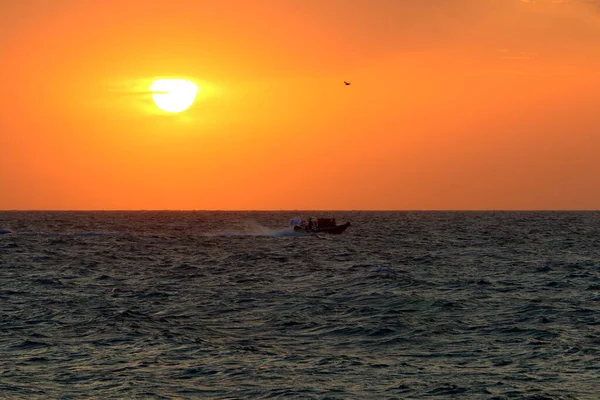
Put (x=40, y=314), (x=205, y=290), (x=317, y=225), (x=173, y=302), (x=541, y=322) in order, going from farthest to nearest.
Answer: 1. (x=317, y=225)
2. (x=205, y=290)
3. (x=173, y=302)
4. (x=40, y=314)
5. (x=541, y=322)

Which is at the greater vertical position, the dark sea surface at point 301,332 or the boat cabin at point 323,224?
the boat cabin at point 323,224

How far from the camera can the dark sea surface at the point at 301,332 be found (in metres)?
24.2

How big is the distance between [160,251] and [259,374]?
6580cm

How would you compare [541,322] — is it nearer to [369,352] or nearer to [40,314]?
[369,352]

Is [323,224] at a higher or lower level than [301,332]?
higher

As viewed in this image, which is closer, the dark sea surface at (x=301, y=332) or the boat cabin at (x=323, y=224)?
the dark sea surface at (x=301, y=332)

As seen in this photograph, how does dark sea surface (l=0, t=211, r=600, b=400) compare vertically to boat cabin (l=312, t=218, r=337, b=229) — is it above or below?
below

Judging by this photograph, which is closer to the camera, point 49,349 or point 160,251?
point 49,349

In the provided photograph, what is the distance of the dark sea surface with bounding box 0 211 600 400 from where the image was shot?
79.3ft

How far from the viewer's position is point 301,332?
33.2m

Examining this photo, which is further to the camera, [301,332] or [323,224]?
[323,224]

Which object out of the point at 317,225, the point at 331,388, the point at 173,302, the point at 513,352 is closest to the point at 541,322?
the point at 513,352

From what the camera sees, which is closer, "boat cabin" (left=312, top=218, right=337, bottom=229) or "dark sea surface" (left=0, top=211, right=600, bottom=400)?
"dark sea surface" (left=0, top=211, right=600, bottom=400)

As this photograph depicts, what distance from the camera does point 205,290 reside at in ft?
162
